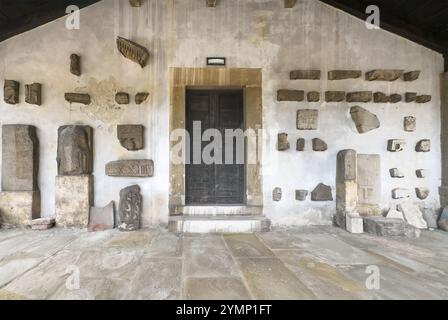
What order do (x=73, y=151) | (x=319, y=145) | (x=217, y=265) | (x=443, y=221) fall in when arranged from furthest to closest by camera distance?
(x=319, y=145), (x=443, y=221), (x=73, y=151), (x=217, y=265)

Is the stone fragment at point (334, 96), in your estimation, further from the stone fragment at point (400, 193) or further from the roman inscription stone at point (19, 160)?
the roman inscription stone at point (19, 160)

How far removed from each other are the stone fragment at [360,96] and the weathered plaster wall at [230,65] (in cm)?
12

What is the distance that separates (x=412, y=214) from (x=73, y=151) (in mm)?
5142

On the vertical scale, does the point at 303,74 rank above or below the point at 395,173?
above

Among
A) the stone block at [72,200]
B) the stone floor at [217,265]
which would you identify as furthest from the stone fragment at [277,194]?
the stone block at [72,200]

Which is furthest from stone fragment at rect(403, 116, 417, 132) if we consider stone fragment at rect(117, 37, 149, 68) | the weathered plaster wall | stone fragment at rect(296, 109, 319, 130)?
stone fragment at rect(117, 37, 149, 68)

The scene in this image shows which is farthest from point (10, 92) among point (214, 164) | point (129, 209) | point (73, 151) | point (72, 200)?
point (214, 164)

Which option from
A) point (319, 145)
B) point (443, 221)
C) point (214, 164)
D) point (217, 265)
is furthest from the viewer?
point (214, 164)

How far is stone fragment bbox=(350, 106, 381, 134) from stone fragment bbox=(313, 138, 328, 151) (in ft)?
1.98

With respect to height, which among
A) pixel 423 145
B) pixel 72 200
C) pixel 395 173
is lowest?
pixel 72 200

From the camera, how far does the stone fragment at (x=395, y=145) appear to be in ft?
13.3

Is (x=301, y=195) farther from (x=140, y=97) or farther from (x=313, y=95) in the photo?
(x=140, y=97)

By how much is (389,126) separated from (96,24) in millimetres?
4798

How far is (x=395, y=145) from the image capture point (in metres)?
4.05
